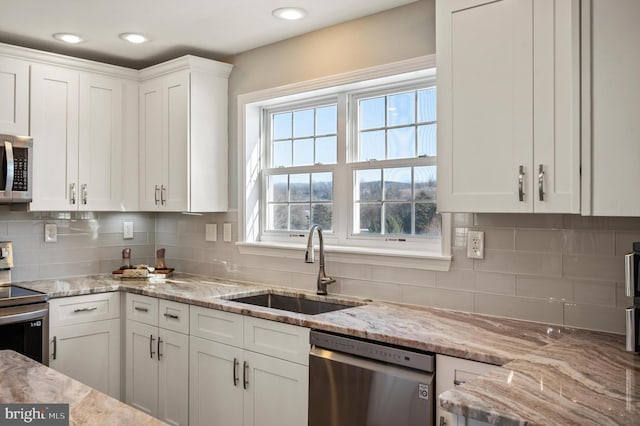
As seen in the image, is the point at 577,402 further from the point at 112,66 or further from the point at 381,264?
the point at 112,66

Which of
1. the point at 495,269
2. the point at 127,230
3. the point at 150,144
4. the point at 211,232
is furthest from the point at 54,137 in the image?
the point at 495,269

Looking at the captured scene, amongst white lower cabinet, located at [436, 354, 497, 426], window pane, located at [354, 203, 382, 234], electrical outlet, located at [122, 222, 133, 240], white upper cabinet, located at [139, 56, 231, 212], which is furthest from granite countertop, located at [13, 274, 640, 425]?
Result: electrical outlet, located at [122, 222, 133, 240]

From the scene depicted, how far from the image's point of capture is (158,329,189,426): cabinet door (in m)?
3.06

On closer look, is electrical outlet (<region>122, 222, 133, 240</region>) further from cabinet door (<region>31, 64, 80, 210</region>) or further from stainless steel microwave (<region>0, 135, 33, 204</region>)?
stainless steel microwave (<region>0, 135, 33, 204</region>)

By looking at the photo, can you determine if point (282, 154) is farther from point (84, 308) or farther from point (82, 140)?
point (84, 308)

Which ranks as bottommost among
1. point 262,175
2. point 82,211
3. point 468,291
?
point 468,291

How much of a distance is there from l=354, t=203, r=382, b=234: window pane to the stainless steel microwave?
6.66ft

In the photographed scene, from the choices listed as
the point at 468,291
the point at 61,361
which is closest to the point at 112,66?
the point at 61,361

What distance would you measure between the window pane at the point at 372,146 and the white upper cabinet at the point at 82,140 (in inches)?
69.2

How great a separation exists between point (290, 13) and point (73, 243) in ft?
7.45

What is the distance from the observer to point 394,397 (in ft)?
6.89

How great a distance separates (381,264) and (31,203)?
2224 mm

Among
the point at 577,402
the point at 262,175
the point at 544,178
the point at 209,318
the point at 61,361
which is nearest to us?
the point at 577,402

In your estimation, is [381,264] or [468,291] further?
[381,264]
